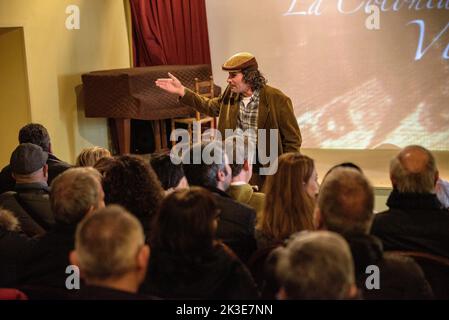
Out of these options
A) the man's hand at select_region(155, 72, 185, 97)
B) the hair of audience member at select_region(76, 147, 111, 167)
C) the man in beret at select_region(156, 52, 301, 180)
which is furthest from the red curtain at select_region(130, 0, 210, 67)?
the hair of audience member at select_region(76, 147, 111, 167)

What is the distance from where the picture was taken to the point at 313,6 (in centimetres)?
693

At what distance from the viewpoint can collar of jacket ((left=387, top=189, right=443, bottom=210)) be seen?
8.71ft

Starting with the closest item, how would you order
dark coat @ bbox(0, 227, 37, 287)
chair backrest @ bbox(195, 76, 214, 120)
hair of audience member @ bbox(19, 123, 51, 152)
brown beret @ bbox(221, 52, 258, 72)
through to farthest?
dark coat @ bbox(0, 227, 37, 287) → hair of audience member @ bbox(19, 123, 51, 152) → brown beret @ bbox(221, 52, 258, 72) → chair backrest @ bbox(195, 76, 214, 120)

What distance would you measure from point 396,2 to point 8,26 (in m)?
3.56

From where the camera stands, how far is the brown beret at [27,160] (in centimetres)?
330

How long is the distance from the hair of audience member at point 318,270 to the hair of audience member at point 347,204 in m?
0.51

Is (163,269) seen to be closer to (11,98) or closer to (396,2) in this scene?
(11,98)

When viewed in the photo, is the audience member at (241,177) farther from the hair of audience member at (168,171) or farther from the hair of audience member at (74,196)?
the hair of audience member at (74,196)

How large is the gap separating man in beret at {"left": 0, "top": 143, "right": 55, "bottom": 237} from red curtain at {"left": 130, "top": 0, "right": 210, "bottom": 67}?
423cm

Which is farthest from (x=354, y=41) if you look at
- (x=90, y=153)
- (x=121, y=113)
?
(x=90, y=153)

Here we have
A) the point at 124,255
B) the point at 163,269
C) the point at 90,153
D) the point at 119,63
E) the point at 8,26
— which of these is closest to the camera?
the point at 124,255

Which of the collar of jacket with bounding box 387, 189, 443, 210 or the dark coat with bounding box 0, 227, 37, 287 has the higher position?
the collar of jacket with bounding box 387, 189, 443, 210

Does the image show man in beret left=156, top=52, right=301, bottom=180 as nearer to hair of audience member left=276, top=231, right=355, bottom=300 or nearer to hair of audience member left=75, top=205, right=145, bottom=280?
hair of audience member left=75, top=205, right=145, bottom=280
